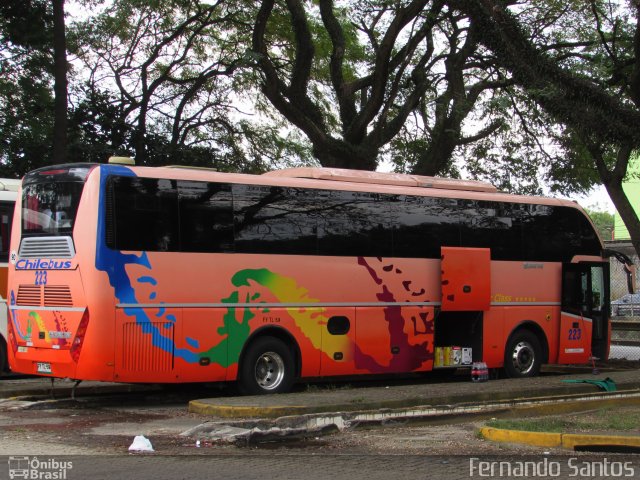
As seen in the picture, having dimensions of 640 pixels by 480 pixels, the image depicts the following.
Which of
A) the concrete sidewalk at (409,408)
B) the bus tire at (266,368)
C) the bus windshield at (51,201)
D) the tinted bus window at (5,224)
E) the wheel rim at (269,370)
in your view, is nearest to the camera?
the concrete sidewalk at (409,408)

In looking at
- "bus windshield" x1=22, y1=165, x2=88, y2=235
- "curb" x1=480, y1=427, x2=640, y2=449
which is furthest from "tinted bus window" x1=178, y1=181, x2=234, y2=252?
"curb" x1=480, y1=427, x2=640, y2=449

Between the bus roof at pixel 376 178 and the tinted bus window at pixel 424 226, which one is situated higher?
the bus roof at pixel 376 178

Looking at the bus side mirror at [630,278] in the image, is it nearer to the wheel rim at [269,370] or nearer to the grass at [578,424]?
the grass at [578,424]

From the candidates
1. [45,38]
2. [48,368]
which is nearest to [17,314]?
[48,368]

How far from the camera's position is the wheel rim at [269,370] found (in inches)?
541

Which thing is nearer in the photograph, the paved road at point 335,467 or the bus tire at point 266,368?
the paved road at point 335,467

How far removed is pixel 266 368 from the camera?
45.5ft

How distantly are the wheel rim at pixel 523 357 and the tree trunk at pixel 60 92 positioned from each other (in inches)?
445

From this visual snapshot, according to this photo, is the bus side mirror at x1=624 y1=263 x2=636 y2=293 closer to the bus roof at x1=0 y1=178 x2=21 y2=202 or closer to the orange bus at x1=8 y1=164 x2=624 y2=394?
the orange bus at x1=8 y1=164 x2=624 y2=394

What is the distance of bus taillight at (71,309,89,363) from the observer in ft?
39.2

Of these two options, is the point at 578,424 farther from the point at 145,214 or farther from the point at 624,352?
the point at 624,352

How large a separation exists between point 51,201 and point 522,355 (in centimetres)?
973

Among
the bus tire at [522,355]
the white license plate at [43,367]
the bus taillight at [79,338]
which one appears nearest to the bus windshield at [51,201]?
the bus taillight at [79,338]

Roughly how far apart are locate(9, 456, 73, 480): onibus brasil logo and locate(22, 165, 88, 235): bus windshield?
478 cm
